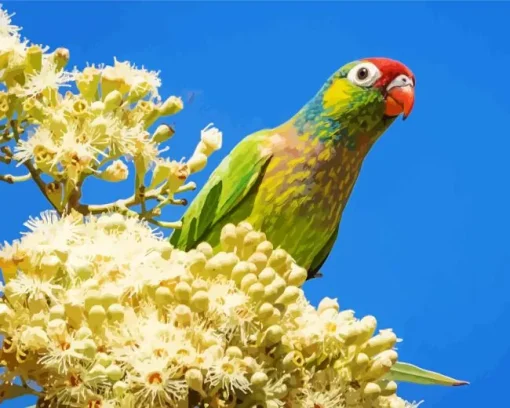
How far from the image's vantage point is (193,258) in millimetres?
1011

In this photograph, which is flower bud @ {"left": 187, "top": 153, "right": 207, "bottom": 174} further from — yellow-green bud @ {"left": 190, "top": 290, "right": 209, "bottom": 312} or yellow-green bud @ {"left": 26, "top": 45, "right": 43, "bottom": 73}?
yellow-green bud @ {"left": 190, "top": 290, "right": 209, "bottom": 312}

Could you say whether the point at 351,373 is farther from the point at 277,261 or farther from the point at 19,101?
the point at 19,101

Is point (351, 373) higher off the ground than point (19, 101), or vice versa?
point (19, 101)

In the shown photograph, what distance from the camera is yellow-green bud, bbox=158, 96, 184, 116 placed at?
139cm

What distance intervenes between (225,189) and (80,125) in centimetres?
71

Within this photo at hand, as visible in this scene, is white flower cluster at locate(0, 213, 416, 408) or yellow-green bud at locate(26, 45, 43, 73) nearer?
white flower cluster at locate(0, 213, 416, 408)

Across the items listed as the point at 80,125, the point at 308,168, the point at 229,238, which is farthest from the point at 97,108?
the point at 308,168

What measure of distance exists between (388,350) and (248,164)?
95cm

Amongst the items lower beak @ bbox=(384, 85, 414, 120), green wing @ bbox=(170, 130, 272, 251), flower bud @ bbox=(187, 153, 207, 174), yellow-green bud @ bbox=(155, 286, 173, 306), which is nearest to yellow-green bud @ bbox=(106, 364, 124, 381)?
yellow-green bud @ bbox=(155, 286, 173, 306)

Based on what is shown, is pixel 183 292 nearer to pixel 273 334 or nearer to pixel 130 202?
pixel 273 334

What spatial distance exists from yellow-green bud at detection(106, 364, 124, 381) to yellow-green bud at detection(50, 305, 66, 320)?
90 millimetres

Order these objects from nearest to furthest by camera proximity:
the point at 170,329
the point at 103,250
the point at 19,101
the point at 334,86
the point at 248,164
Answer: the point at 170,329, the point at 103,250, the point at 19,101, the point at 248,164, the point at 334,86

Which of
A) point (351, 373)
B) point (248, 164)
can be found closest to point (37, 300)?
point (351, 373)

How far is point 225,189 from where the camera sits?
192cm
